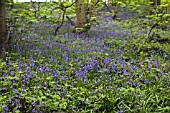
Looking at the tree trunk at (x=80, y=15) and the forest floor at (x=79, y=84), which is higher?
the tree trunk at (x=80, y=15)

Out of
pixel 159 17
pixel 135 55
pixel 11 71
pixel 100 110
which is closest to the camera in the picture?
pixel 100 110

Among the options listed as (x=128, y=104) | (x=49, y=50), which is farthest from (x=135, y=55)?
(x=128, y=104)

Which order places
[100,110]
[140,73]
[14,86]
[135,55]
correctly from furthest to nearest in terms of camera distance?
[135,55] < [140,73] < [14,86] < [100,110]

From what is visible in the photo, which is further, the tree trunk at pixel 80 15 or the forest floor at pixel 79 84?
the tree trunk at pixel 80 15

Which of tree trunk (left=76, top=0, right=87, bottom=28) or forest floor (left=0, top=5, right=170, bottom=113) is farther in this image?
tree trunk (left=76, top=0, right=87, bottom=28)

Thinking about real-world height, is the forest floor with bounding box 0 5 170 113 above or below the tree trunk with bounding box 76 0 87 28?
below

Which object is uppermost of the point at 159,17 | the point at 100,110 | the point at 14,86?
the point at 159,17

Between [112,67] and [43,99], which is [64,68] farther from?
[43,99]

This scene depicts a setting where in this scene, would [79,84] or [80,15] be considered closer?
[79,84]

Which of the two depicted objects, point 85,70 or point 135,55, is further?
point 135,55

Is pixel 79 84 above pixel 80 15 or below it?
below

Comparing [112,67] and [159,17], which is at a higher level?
[159,17]

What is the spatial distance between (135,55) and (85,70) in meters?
2.38

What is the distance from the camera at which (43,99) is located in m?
3.92
